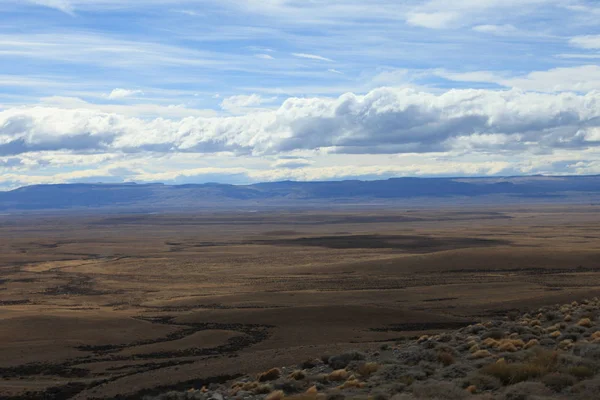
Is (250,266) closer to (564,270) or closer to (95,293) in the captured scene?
(95,293)

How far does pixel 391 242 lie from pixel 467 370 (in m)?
86.5

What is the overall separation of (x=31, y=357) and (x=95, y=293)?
89.5 ft

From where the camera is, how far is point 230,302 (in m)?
47.3

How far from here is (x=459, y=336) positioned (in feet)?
71.1

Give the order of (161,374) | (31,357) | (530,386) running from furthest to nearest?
(31,357) → (161,374) → (530,386)

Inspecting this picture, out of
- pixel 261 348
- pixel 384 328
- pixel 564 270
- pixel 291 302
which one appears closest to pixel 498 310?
pixel 384 328

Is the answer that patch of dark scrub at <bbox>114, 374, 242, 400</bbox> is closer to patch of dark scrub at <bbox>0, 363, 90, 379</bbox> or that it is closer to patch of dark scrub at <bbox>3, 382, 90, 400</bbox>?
patch of dark scrub at <bbox>3, 382, 90, 400</bbox>

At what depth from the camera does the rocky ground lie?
42.4 feet

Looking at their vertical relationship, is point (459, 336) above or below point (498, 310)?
above

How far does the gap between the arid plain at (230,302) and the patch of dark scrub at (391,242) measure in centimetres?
52

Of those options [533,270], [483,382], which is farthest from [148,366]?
[533,270]

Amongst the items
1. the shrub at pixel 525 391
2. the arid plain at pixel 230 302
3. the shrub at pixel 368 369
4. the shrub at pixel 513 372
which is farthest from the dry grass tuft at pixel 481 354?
the arid plain at pixel 230 302

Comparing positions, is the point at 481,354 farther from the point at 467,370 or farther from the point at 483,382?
the point at 483,382

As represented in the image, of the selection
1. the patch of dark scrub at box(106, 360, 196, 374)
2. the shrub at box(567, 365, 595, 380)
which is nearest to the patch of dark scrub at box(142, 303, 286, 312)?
the patch of dark scrub at box(106, 360, 196, 374)
